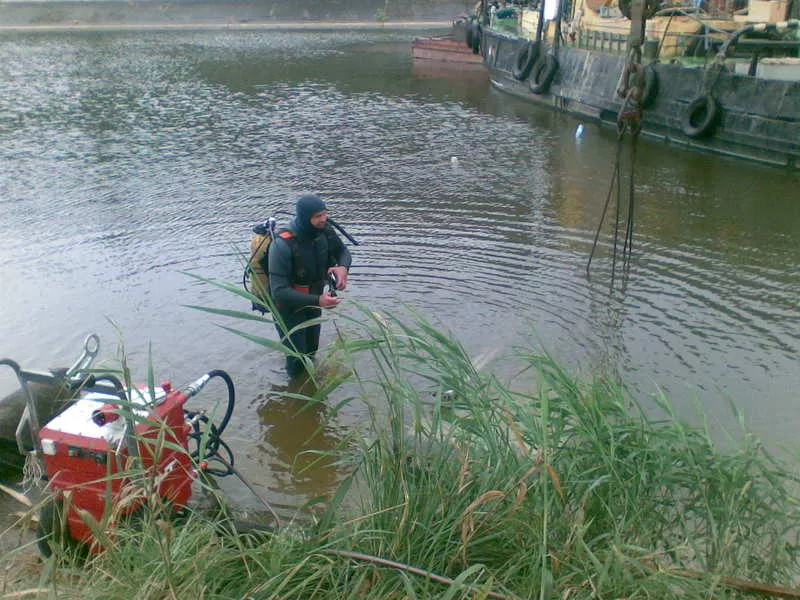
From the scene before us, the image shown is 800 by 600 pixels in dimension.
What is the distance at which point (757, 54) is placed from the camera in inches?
545

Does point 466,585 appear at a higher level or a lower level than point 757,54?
lower

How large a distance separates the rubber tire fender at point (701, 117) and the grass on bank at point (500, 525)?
40.0 feet

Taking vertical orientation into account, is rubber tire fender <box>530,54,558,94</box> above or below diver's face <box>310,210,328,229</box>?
above

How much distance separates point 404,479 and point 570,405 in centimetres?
88

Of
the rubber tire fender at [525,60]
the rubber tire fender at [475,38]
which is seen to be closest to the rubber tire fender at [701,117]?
the rubber tire fender at [525,60]

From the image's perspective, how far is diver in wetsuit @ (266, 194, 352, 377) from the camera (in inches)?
206

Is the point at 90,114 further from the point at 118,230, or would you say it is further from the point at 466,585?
the point at 466,585

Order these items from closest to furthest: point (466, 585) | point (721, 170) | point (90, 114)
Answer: point (466, 585) → point (721, 170) → point (90, 114)

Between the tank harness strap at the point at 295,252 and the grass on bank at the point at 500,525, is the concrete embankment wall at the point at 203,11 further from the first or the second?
the grass on bank at the point at 500,525

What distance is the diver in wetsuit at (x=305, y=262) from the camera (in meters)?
5.23

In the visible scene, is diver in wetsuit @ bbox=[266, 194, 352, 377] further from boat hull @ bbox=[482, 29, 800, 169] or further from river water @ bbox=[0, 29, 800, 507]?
boat hull @ bbox=[482, 29, 800, 169]

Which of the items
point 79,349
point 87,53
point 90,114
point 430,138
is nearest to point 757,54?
point 430,138

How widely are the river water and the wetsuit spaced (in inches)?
23.4

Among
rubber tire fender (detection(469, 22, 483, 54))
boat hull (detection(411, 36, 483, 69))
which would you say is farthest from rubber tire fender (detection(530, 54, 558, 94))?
boat hull (detection(411, 36, 483, 69))
